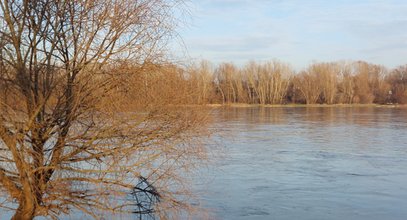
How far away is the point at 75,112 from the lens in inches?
215

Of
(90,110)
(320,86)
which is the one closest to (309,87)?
(320,86)

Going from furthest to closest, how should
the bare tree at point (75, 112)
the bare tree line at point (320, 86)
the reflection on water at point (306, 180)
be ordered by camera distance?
the bare tree line at point (320, 86)
the reflection on water at point (306, 180)
the bare tree at point (75, 112)

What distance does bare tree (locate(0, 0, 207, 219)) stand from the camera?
17.1ft

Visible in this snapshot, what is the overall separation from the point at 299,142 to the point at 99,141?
16.4m

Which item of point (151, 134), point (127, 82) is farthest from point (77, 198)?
point (127, 82)

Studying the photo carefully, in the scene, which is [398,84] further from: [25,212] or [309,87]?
[25,212]

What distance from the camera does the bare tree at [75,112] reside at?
5.21 m

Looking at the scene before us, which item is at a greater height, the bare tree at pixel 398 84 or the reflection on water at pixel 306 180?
the bare tree at pixel 398 84

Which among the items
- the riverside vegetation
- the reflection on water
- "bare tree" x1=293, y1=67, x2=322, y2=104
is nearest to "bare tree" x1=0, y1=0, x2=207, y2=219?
the riverside vegetation

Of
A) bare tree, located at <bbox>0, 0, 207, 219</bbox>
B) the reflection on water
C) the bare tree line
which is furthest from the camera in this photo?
the bare tree line

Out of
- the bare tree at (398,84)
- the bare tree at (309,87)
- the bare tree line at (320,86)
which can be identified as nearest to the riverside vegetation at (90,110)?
the bare tree line at (320,86)

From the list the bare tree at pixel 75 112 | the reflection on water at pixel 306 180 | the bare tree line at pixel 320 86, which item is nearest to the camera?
the bare tree at pixel 75 112

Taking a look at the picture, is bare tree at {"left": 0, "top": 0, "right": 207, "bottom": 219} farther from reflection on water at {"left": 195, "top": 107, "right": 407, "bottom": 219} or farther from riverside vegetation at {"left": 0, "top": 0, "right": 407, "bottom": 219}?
reflection on water at {"left": 195, "top": 107, "right": 407, "bottom": 219}

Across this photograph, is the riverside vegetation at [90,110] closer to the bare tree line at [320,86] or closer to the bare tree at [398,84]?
the bare tree line at [320,86]
